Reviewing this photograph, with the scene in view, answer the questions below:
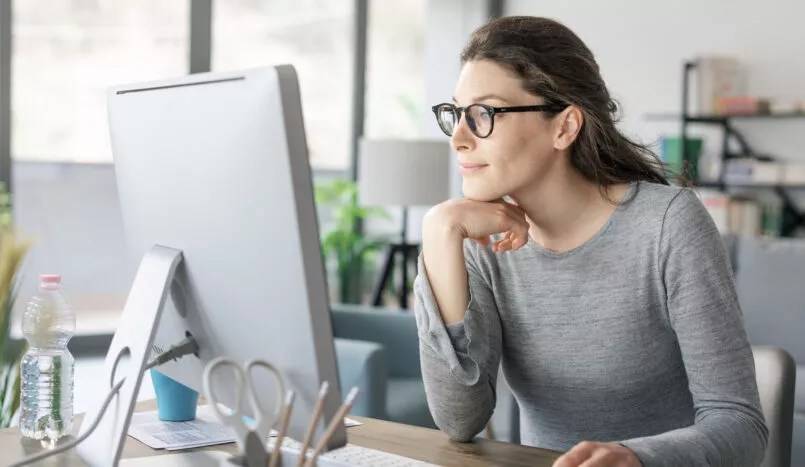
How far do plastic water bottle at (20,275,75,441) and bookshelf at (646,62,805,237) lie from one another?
492 cm

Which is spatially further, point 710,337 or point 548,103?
point 548,103

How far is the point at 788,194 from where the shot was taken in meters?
5.86

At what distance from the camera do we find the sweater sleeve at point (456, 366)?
1.46 metres

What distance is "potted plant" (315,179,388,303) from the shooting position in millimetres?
6059

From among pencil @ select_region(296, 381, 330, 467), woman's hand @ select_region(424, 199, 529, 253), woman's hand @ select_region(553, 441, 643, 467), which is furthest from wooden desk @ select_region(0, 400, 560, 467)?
pencil @ select_region(296, 381, 330, 467)

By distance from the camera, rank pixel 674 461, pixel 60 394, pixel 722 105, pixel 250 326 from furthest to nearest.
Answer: pixel 722 105 < pixel 60 394 < pixel 674 461 < pixel 250 326

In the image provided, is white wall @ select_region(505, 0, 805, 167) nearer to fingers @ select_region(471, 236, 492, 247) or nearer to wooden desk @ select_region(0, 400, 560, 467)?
fingers @ select_region(471, 236, 492, 247)

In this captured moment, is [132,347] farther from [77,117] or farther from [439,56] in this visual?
[439,56]

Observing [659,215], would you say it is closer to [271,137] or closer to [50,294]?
[271,137]

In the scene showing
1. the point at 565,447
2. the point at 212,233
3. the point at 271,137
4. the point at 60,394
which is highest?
the point at 271,137

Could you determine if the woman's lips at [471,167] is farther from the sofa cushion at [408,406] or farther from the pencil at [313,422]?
the sofa cushion at [408,406]

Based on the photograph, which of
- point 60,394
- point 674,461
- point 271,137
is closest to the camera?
point 271,137

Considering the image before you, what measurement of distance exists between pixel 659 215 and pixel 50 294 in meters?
0.93

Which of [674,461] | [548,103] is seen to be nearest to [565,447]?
[674,461]
